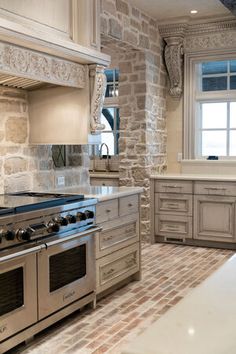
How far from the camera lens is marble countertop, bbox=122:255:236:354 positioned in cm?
82

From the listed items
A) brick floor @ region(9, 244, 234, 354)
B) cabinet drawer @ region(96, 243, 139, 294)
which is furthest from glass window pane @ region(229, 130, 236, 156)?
cabinet drawer @ region(96, 243, 139, 294)

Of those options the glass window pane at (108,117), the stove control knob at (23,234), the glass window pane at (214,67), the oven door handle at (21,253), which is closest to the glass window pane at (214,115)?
the glass window pane at (214,67)

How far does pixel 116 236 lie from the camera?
3.79 metres

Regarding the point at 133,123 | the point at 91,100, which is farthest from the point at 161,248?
the point at 91,100

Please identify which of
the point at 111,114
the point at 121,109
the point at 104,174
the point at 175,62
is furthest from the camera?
the point at 111,114

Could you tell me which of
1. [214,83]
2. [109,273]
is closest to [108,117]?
[214,83]

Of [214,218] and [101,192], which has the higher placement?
[101,192]

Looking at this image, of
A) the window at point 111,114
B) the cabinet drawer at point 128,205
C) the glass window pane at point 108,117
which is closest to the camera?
the cabinet drawer at point 128,205

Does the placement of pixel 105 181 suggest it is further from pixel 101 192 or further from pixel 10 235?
pixel 10 235

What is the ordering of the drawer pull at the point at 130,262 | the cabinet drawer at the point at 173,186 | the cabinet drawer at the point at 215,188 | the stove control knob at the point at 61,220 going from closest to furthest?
the stove control knob at the point at 61,220 < the drawer pull at the point at 130,262 < the cabinet drawer at the point at 215,188 < the cabinet drawer at the point at 173,186

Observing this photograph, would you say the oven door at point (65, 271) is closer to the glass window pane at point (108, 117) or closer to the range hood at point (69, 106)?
the range hood at point (69, 106)

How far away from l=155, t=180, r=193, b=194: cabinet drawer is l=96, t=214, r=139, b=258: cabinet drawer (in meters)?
1.67

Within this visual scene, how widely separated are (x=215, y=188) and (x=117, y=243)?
2087mm

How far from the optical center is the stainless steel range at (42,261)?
264 centimetres
